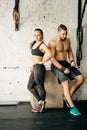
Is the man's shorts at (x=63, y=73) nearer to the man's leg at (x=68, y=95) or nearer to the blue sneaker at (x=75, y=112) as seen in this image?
the man's leg at (x=68, y=95)

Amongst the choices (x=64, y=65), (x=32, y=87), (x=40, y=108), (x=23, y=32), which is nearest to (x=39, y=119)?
(x=40, y=108)

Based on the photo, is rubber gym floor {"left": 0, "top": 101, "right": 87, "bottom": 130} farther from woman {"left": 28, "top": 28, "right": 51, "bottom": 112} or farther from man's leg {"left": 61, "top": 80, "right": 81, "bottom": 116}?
woman {"left": 28, "top": 28, "right": 51, "bottom": 112}

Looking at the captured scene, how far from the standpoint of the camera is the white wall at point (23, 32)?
14.0ft

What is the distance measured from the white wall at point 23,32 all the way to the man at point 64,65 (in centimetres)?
48

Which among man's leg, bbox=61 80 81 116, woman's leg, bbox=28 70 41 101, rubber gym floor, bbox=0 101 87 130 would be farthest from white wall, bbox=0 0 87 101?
man's leg, bbox=61 80 81 116

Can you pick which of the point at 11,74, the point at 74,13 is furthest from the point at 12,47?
the point at 74,13

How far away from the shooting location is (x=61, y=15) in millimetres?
4352

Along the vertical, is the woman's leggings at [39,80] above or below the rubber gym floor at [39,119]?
above

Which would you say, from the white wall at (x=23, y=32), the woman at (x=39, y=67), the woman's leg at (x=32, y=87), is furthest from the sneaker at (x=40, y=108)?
the white wall at (x=23, y=32)

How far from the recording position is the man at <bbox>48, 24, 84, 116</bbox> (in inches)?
149

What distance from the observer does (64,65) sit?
3.96 metres

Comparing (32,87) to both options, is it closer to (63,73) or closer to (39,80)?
(39,80)

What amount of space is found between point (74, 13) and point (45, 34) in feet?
1.80

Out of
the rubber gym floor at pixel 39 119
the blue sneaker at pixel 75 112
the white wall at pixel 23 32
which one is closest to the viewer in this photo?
the rubber gym floor at pixel 39 119
